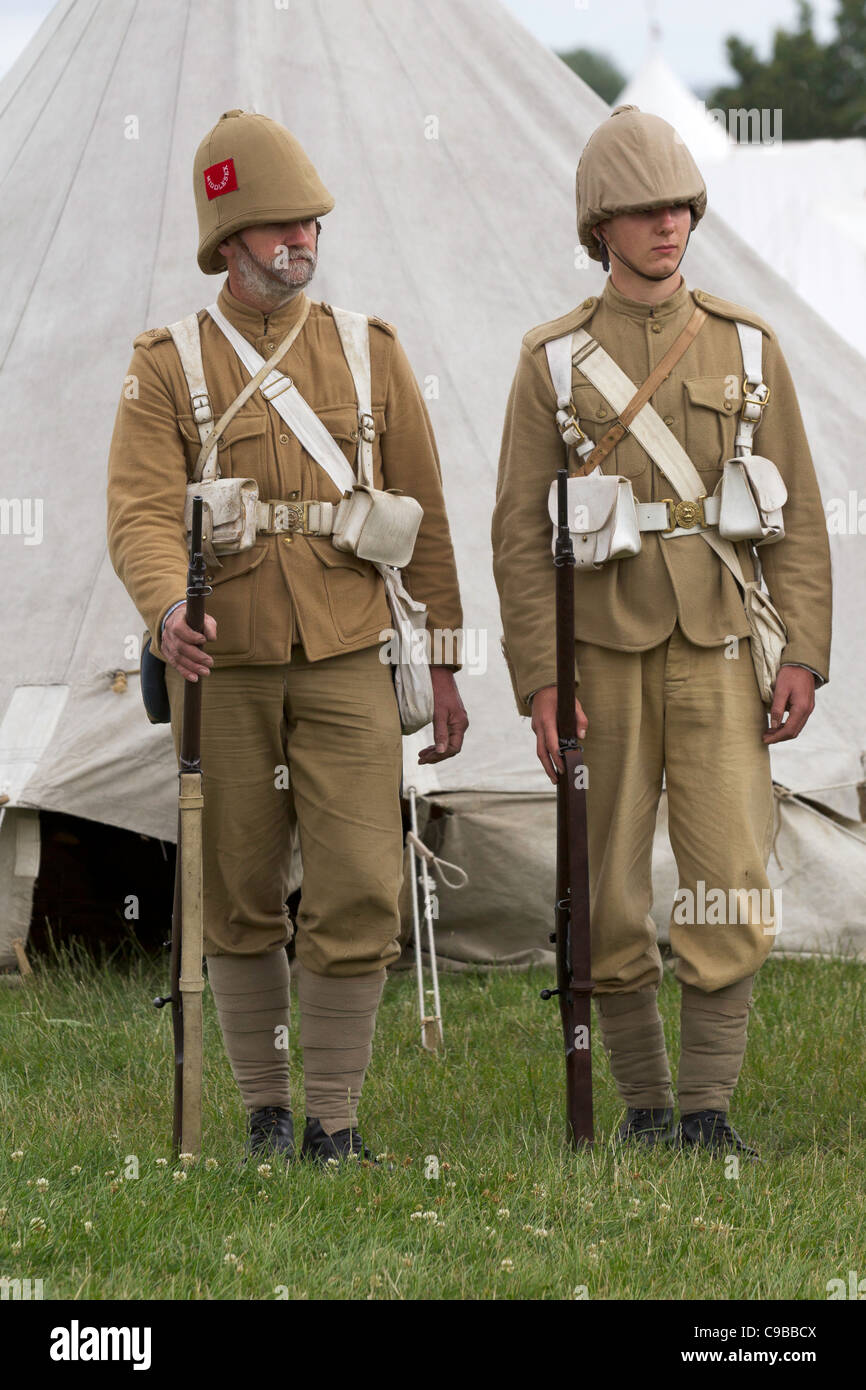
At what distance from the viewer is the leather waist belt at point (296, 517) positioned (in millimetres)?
3410

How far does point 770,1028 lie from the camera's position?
4.48 meters

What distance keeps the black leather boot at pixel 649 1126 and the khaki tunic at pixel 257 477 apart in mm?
1110

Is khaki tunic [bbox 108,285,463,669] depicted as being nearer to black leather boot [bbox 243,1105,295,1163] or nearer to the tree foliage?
black leather boot [bbox 243,1105,295,1163]

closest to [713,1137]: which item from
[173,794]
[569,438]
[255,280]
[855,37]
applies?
[569,438]

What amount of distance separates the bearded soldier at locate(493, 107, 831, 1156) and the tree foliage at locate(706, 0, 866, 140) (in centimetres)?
3696

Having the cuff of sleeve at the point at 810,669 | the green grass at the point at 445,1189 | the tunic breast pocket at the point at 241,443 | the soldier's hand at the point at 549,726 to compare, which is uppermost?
the tunic breast pocket at the point at 241,443

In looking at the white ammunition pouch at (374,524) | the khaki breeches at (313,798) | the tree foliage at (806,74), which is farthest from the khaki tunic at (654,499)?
the tree foliage at (806,74)

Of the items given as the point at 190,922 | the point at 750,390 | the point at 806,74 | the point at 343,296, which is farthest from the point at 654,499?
the point at 806,74

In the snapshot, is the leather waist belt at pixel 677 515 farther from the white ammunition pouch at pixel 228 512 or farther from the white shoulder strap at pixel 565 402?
the white ammunition pouch at pixel 228 512

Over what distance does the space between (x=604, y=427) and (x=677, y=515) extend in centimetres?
23

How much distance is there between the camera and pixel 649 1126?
11.7 feet

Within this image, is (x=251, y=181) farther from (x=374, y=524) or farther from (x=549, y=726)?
(x=549, y=726)

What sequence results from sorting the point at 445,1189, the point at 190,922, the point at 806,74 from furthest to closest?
the point at 806,74, the point at 190,922, the point at 445,1189

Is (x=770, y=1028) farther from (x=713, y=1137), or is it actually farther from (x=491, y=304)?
(x=491, y=304)
